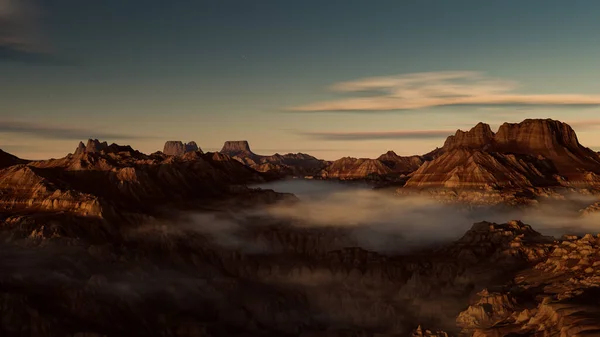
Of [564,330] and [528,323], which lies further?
[528,323]

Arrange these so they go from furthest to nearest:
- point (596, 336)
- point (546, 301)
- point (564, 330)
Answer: point (546, 301) < point (564, 330) < point (596, 336)

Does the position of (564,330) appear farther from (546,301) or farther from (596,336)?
(546,301)

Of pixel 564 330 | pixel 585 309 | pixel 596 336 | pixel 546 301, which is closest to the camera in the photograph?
pixel 596 336

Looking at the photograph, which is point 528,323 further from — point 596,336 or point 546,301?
point 596,336

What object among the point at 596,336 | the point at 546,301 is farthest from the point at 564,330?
the point at 546,301

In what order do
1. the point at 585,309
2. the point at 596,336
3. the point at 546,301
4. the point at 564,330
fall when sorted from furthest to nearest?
the point at 546,301, the point at 585,309, the point at 564,330, the point at 596,336

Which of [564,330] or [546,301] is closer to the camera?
[564,330]

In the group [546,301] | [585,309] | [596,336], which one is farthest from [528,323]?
[596,336]
